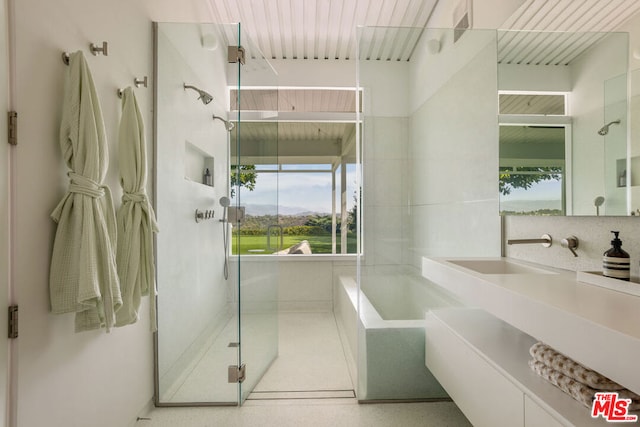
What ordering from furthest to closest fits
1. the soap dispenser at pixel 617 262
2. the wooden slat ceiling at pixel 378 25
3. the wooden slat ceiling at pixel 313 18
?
the wooden slat ceiling at pixel 313 18 → the wooden slat ceiling at pixel 378 25 → the soap dispenser at pixel 617 262

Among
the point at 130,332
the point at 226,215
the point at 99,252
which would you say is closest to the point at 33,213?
the point at 99,252

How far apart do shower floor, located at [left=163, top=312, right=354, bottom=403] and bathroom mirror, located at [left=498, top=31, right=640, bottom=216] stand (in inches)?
65.6

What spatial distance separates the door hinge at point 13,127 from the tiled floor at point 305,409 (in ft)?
5.15

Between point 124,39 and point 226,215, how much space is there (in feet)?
3.56

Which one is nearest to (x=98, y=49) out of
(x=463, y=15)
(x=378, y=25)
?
(x=463, y=15)

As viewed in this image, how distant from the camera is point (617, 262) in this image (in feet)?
3.94

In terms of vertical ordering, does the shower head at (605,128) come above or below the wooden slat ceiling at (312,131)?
below

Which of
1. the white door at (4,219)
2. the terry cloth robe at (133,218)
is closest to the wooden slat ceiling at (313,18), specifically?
the terry cloth robe at (133,218)

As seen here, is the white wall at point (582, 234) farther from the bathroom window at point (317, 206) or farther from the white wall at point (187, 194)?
the bathroom window at point (317, 206)

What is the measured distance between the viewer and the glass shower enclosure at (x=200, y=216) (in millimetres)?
2107

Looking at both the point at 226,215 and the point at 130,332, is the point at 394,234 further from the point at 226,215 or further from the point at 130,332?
the point at 130,332

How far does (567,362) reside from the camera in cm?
113

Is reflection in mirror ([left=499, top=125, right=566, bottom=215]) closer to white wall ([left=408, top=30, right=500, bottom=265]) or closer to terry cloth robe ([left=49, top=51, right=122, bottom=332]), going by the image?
white wall ([left=408, top=30, right=500, bottom=265])

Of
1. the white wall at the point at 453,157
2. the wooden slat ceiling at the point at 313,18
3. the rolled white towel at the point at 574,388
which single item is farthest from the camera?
the wooden slat ceiling at the point at 313,18
